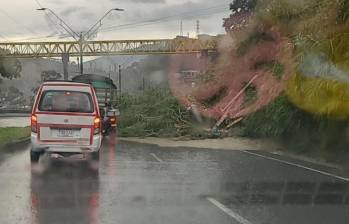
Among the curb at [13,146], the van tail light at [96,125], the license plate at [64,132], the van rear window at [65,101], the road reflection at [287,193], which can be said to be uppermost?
the van rear window at [65,101]

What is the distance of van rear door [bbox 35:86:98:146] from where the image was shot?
573 inches

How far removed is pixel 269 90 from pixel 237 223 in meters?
15.7

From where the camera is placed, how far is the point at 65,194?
431 inches

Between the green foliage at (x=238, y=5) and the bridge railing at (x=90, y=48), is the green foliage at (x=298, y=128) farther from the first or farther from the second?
the bridge railing at (x=90, y=48)

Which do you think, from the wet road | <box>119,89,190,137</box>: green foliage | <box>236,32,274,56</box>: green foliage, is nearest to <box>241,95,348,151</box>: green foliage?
the wet road

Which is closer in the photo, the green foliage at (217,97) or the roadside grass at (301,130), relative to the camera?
the roadside grass at (301,130)

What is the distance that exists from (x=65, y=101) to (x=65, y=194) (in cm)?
424

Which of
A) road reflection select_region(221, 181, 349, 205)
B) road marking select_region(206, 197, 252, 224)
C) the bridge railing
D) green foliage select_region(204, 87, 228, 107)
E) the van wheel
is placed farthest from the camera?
the bridge railing

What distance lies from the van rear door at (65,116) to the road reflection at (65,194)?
75 cm

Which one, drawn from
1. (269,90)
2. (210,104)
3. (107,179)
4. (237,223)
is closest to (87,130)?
(107,179)

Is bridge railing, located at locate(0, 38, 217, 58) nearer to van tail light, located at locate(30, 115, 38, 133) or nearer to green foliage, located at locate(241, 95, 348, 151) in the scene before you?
green foliage, located at locate(241, 95, 348, 151)

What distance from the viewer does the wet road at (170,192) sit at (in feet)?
29.9

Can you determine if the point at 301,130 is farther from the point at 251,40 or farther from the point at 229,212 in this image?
the point at 229,212

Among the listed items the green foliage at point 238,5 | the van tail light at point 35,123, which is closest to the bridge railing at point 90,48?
the green foliage at point 238,5
